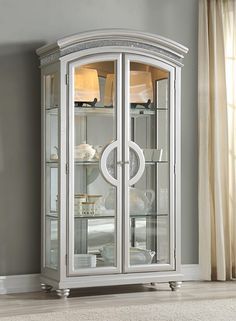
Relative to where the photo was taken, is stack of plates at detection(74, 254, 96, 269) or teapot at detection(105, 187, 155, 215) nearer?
stack of plates at detection(74, 254, 96, 269)

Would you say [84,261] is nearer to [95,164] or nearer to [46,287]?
[46,287]

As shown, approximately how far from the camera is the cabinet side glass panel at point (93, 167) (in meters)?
5.57

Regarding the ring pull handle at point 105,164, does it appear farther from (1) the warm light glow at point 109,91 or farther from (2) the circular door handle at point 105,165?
(1) the warm light glow at point 109,91

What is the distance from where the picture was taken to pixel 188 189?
6.35 m

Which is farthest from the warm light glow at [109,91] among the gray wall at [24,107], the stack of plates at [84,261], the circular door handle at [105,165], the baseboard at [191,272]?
the baseboard at [191,272]

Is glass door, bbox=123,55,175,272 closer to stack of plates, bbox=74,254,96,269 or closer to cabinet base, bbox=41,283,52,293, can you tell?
stack of plates, bbox=74,254,96,269

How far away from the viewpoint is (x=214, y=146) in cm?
631

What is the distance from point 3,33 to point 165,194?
1.67 m

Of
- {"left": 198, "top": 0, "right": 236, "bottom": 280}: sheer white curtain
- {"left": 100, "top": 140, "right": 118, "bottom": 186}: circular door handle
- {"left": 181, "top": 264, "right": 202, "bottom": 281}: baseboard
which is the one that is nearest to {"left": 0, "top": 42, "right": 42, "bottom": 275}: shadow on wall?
{"left": 100, "top": 140, "right": 118, "bottom": 186}: circular door handle

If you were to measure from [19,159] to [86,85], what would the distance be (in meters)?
0.75

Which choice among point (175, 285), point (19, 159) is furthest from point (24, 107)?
point (175, 285)

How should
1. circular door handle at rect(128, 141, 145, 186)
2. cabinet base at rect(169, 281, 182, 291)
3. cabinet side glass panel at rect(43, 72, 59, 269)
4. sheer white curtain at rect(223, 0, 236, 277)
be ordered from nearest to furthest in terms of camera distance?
cabinet side glass panel at rect(43, 72, 59, 269) → circular door handle at rect(128, 141, 145, 186) → cabinet base at rect(169, 281, 182, 291) → sheer white curtain at rect(223, 0, 236, 277)

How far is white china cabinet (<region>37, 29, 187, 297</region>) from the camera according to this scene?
552 cm

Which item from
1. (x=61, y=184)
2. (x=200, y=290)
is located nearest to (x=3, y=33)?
(x=61, y=184)
